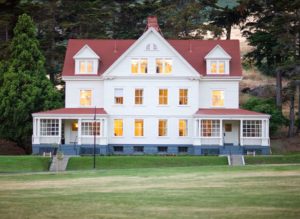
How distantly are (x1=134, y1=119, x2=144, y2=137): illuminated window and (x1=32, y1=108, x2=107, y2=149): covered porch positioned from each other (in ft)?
8.89

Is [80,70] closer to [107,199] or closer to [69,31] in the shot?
[69,31]

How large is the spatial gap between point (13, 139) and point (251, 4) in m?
26.0

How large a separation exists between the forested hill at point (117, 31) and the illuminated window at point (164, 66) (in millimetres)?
9376

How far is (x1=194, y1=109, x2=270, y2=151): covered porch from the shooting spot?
5716 centimetres

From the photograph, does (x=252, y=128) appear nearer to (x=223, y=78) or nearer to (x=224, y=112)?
(x=224, y=112)

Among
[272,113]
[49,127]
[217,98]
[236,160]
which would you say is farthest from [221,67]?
[49,127]

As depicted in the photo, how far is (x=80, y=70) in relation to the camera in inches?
2373

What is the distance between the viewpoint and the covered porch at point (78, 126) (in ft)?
188

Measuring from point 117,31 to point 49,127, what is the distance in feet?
73.4

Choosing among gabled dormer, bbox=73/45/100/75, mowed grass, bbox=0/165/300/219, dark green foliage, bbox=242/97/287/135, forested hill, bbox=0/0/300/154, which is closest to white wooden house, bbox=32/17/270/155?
gabled dormer, bbox=73/45/100/75

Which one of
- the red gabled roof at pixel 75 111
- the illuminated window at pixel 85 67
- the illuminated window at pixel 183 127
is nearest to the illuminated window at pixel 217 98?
the illuminated window at pixel 183 127

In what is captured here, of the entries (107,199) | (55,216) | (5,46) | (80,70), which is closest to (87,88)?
(80,70)

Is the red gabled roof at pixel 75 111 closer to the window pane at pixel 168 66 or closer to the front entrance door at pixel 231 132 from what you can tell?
the window pane at pixel 168 66

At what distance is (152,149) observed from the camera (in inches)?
2313
